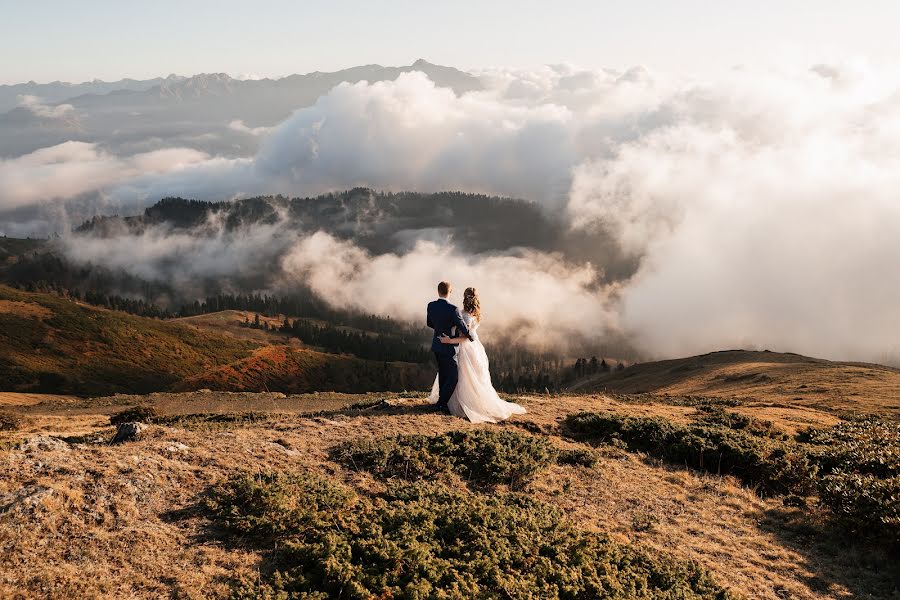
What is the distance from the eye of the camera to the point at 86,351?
134625 mm

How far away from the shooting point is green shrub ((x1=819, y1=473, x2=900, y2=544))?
49.1 feet

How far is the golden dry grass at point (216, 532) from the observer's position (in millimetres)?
9398

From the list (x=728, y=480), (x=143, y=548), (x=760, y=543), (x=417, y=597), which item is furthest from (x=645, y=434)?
(x=143, y=548)

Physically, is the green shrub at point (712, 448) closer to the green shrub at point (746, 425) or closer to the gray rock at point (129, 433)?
the green shrub at point (746, 425)

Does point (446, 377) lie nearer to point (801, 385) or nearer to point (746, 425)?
point (746, 425)

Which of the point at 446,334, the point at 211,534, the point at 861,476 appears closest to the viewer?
the point at 211,534

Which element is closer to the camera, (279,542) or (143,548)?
(143,548)

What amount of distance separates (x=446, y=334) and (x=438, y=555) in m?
10.6

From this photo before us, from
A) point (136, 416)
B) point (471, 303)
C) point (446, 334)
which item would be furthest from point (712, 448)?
point (136, 416)

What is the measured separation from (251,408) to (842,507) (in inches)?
1508

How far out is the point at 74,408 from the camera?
47.7 m

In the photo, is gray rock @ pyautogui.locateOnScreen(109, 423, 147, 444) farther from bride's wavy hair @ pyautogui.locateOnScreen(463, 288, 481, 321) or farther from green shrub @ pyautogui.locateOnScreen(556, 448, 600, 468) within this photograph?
green shrub @ pyautogui.locateOnScreen(556, 448, 600, 468)

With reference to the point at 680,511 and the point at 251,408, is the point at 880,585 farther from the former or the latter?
the point at 251,408

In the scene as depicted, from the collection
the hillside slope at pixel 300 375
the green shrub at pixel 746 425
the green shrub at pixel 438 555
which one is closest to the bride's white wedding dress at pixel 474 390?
the green shrub at pixel 438 555
